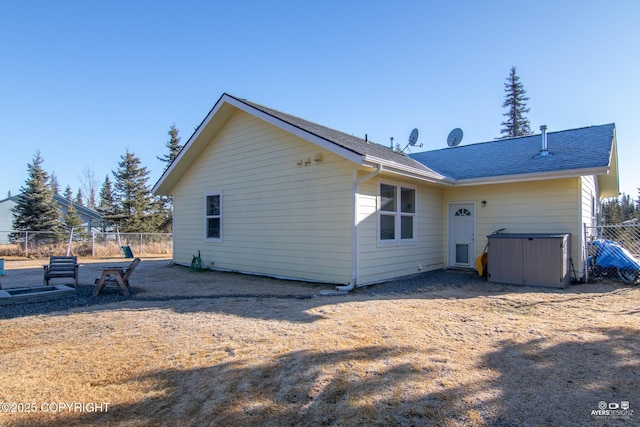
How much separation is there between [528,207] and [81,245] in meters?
20.3

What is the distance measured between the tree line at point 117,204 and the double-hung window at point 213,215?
15.2 metres

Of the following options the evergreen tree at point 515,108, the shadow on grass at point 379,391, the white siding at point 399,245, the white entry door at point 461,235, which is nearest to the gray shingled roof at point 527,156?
the white entry door at point 461,235

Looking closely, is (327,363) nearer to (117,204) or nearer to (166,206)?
(166,206)

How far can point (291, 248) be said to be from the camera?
8.77m

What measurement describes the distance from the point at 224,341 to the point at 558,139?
11743 millimetres

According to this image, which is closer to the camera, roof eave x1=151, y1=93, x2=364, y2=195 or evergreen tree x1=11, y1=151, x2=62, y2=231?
roof eave x1=151, y1=93, x2=364, y2=195

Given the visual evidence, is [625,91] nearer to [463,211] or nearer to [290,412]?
[463,211]

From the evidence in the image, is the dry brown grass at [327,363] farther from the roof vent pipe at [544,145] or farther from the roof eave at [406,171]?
the roof vent pipe at [544,145]

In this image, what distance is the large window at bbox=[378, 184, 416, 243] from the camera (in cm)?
835

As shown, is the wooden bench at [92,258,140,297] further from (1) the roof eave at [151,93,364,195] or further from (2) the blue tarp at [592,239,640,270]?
(2) the blue tarp at [592,239,640,270]

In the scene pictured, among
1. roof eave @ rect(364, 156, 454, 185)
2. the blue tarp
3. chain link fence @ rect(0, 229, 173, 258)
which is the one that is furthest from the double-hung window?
the blue tarp

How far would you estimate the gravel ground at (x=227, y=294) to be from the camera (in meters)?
5.87

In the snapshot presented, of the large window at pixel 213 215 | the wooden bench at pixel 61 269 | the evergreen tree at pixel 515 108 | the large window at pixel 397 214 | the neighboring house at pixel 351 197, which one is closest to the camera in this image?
the wooden bench at pixel 61 269

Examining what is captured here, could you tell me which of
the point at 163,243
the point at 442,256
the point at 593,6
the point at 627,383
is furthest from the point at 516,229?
the point at 163,243
